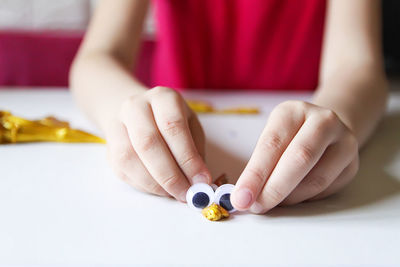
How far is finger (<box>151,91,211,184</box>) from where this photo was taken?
42 centimetres

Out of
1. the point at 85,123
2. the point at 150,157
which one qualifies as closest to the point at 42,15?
the point at 85,123

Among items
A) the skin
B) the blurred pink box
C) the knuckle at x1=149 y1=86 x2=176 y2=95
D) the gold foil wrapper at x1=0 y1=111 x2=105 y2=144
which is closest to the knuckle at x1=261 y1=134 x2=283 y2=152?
the skin

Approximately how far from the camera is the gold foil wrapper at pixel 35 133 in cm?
57

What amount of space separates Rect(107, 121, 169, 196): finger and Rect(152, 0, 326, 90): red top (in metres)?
0.55

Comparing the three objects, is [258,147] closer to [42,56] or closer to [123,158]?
[123,158]

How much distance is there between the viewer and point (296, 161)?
400mm

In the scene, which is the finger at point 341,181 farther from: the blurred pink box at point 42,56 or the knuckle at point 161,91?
the blurred pink box at point 42,56

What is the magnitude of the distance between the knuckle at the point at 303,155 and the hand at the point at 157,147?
8cm

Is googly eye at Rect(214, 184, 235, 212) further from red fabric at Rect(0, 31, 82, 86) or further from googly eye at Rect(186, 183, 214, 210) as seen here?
red fabric at Rect(0, 31, 82, 86)

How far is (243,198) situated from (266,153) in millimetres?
47

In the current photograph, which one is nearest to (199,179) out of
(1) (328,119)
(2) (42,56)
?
(1) (328,119)

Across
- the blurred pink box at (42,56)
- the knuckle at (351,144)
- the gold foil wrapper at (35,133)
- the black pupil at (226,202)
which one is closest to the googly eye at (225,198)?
the black pupil at (226,202)

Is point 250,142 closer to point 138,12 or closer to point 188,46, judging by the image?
point 138,12

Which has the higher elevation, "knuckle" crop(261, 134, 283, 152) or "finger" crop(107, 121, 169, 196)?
"knuckle" crop(261, 134, 283, 152)
